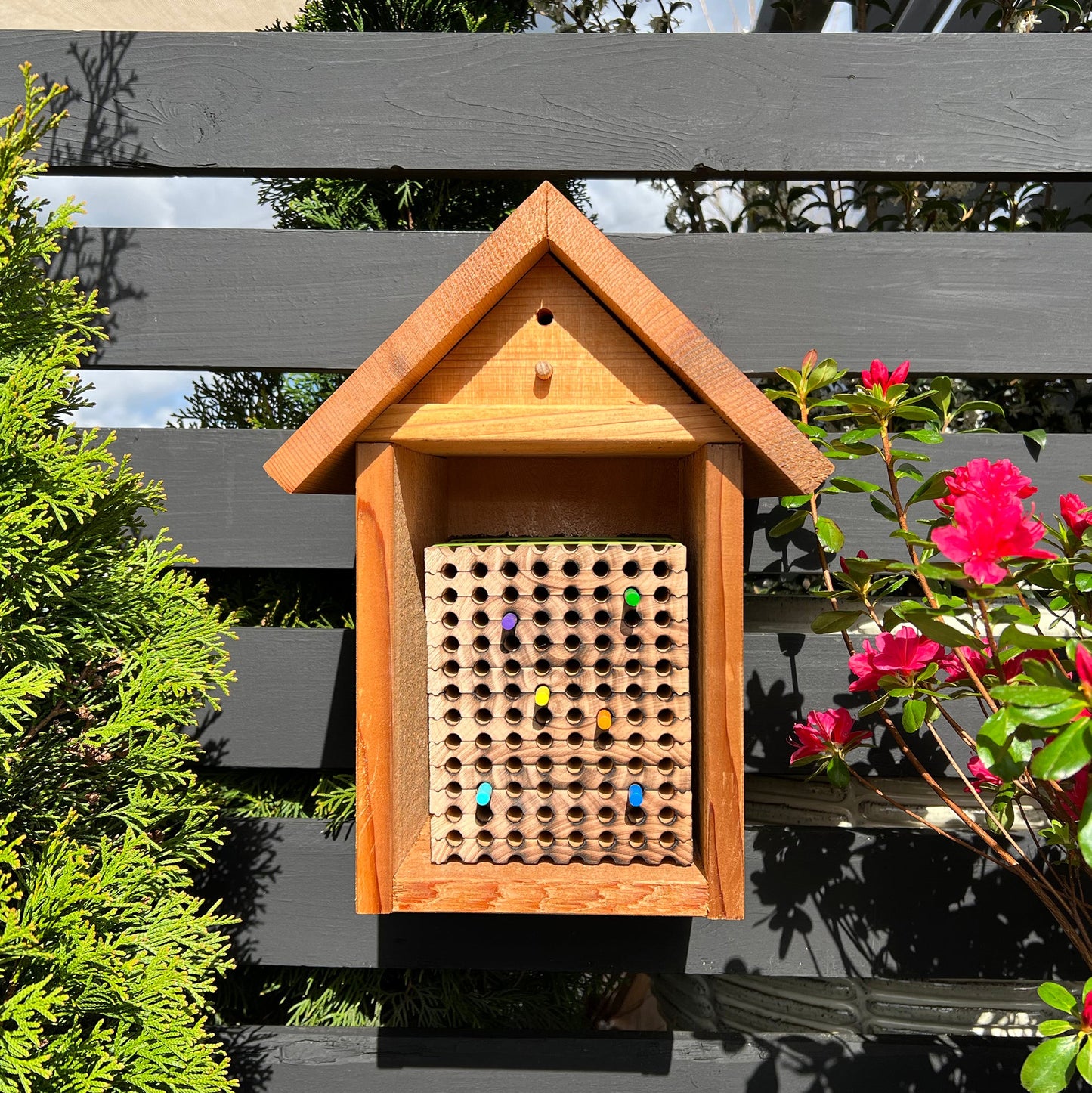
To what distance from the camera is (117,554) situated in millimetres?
738

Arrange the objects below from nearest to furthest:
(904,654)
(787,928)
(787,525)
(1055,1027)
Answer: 1. (1055,1027)
2. (904,654)
3. (787,525)
4. (787,928)

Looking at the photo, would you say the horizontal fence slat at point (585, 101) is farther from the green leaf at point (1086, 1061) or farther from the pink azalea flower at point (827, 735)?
the green leaf at point (1086, 1061)

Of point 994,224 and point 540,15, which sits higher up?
point 540,15

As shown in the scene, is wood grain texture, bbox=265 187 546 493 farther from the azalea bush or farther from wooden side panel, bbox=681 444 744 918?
the azalea bush

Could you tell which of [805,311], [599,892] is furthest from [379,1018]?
[805,311]

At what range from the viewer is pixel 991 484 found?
61cm

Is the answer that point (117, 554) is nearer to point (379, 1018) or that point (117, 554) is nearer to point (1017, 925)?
point (379, 1018)

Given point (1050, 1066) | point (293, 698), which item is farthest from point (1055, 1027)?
point (293, 698)

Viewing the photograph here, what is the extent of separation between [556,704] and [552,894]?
16cm

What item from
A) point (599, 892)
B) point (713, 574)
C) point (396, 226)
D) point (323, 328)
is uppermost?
point (396, 226)

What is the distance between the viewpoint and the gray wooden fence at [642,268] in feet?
3.10

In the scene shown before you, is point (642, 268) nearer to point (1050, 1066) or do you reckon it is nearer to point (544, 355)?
point (544, 355)

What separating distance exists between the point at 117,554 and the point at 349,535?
0.29 metres

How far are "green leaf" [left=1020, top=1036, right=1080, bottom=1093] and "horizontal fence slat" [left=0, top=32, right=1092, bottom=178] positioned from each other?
932mm
